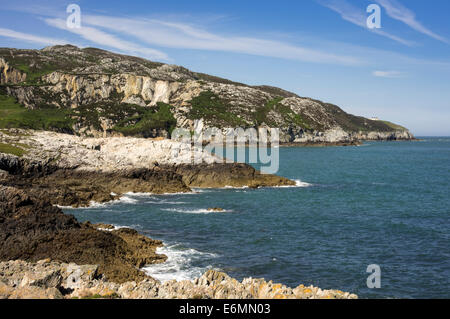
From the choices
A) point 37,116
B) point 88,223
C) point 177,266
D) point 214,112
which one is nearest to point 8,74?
point 37,116

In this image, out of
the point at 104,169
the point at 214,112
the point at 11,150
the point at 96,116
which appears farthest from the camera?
the point at 214,112

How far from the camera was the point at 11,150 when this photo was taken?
51.5 metres

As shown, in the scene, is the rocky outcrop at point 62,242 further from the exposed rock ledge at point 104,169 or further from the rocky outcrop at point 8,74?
the rocky outcrop at point 8,74

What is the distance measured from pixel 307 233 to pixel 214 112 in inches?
6036

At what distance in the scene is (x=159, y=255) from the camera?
25.3 metres

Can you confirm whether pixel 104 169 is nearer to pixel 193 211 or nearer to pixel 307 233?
pixel 193 211

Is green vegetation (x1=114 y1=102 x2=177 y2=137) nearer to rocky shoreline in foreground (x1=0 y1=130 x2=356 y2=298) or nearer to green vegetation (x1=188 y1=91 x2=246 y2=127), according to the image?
green vegetation (x1=188 y1=91 x2=246 y2=127)

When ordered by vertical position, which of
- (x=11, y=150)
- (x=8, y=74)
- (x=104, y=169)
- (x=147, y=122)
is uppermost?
(x=8, y=74)

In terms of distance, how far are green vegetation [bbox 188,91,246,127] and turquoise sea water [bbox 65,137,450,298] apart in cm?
11797

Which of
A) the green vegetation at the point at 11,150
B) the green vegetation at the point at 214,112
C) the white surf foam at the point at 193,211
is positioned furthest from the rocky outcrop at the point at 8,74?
the white surf foam at the point at 193,211

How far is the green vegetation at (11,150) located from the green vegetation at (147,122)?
98607 mm

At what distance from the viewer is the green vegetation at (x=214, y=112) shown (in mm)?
174525
